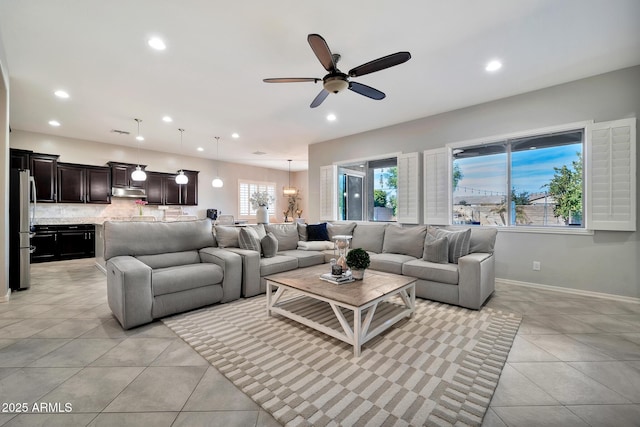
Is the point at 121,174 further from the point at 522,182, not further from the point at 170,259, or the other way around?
the point at 522,182

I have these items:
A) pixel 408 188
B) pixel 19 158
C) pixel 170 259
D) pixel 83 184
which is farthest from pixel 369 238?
pixel 19 158

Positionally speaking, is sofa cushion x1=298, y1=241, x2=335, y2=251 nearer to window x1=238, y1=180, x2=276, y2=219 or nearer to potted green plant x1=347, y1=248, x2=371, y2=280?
A: potted green plant x1=347, y1=248, x2=371, y2=280

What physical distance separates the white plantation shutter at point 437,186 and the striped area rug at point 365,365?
7.01 ft

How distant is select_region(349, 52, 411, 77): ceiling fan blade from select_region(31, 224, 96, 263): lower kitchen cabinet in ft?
23.1

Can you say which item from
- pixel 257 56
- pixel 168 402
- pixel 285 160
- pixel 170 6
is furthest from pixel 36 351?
pixel 285 160

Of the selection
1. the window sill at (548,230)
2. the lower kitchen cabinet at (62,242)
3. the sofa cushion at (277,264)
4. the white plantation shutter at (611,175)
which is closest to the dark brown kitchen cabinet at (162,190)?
the lower kitchen cabinet at (62,242)

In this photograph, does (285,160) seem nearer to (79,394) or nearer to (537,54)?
(537,54)

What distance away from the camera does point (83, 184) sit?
6359 mm

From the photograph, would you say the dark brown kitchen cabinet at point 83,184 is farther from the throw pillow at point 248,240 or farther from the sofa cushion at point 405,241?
the sofa cushion at point 405,241

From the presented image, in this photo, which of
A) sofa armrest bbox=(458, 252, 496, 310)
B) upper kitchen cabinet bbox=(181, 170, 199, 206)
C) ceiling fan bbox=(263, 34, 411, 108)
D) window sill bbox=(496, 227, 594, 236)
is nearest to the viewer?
ceiling fan bbox=(263, 34, 411, 108)

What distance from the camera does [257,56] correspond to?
2994 millimetres

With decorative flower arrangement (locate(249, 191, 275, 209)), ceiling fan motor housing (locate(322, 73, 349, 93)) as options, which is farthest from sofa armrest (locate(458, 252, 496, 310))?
decorative flower arrangement (locate(249, 191, 275, 209))

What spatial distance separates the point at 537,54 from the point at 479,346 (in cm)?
316

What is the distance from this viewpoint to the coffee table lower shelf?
2129 mm
